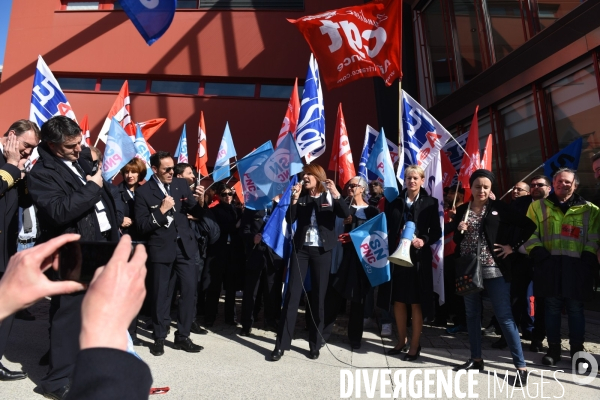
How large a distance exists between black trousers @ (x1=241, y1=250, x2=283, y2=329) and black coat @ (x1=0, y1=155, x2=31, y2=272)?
9.81 feet

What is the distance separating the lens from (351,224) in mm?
6234

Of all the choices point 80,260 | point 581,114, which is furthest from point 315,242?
point 581,114

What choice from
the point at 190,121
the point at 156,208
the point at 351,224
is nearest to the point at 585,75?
the point at 351,224

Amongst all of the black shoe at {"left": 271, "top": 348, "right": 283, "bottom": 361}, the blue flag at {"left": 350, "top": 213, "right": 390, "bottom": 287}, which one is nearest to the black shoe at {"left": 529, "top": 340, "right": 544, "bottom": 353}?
the blue flag at {"left": 350, "top": 213, "right": 390, "bottom": 287}

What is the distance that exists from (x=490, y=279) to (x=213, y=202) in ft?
15.3

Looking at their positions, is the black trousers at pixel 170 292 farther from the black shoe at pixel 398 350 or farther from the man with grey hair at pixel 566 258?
the man with grey hair at pixel 566 258

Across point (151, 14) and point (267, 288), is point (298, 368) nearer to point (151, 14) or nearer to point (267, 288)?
point (267, 288)

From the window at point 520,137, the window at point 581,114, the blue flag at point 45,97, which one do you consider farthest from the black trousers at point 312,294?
the window at point 520,137

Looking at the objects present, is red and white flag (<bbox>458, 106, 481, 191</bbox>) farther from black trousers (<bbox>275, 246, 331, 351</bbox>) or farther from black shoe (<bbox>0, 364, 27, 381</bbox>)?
black shoe (<bbox>0, 364, 27, 381</bbox>)

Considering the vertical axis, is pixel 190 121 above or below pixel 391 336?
above

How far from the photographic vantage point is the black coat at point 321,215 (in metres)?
5.42

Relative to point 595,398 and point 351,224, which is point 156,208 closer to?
point 351,224

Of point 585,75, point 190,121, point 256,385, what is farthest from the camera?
point 190,121

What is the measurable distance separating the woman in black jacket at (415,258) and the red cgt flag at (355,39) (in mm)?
1966
